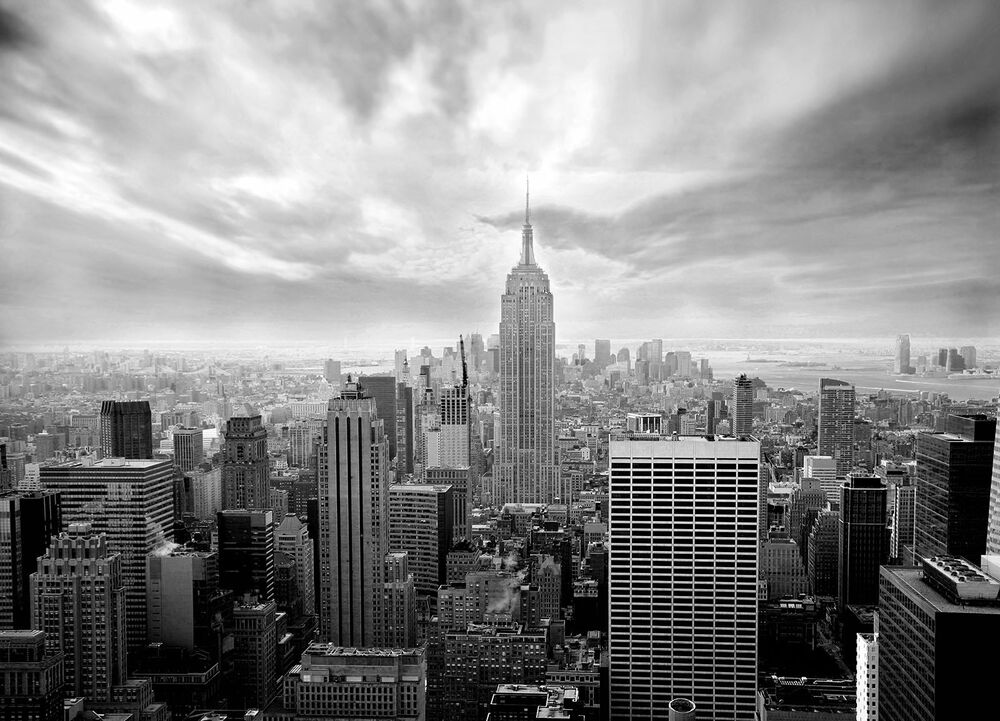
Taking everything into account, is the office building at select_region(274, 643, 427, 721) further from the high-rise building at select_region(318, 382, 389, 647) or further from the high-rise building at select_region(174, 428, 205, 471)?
the high-rise building at select_region(174, 428, 205, 471)

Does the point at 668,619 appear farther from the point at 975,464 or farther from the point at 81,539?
the point at 81,539

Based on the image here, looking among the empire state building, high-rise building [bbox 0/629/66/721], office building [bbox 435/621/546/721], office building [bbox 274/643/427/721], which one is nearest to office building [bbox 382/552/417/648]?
office building [bbox 435/621/546/721]

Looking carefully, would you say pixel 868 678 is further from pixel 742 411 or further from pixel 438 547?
pixel 438 547

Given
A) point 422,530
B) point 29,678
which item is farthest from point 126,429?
point 422,530

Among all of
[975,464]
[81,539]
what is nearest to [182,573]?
[81,539]

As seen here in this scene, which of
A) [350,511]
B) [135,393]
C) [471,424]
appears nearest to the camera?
[135,393]

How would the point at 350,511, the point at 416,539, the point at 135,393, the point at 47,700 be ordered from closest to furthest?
1. the point at 47,700
2. the point at 135,393
3. the point at 350,511
4. the point at 416,539
